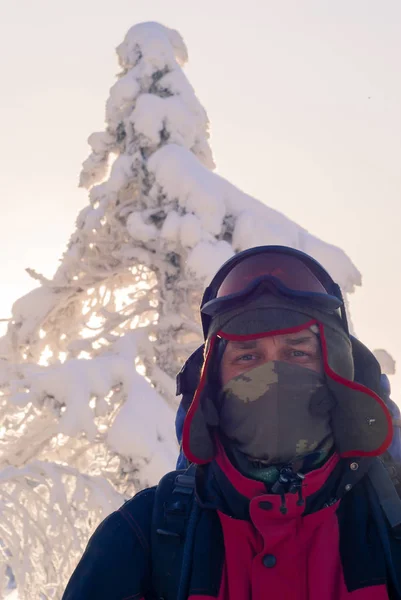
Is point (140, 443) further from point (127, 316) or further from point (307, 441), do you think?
point (307, 441)

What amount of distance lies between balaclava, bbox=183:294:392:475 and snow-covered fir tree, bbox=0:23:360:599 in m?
4.18

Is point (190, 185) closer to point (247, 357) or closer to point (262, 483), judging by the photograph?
point (247, 357)

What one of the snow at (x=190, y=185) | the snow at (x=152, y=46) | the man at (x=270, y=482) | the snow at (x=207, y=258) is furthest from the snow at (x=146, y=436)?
the snow at (x=152, y=46)

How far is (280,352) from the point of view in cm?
Answer: 200

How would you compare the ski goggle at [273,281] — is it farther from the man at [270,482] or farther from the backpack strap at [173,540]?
the backpack strap at [173,540]

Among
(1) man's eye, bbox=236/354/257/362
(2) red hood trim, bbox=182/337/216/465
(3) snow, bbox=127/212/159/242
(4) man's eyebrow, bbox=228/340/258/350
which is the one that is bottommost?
(2) red hood trim, bbox=182/337/216/465

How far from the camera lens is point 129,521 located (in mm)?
1807

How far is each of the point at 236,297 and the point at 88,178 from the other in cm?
853

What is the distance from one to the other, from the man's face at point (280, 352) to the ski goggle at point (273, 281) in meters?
0.14

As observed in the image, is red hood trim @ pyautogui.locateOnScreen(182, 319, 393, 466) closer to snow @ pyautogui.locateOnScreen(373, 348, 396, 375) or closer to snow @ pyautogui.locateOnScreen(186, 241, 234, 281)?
snow @ pyautogui.locateOnScreen(186, 241, 234, 281)

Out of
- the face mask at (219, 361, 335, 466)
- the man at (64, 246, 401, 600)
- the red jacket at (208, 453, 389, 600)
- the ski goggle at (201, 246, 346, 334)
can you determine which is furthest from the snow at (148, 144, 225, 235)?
→ the red jacket at (208, 453, 389, 600)

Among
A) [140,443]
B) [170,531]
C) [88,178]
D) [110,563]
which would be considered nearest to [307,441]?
[170,531]

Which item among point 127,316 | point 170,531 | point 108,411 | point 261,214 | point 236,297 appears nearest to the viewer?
point 170,531

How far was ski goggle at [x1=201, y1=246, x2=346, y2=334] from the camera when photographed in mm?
2057
